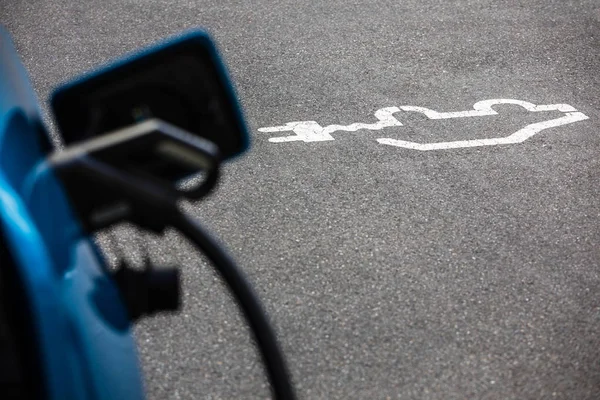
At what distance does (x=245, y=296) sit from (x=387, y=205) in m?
2.70

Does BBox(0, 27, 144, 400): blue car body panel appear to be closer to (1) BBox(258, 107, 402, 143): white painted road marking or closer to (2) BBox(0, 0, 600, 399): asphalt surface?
(2) BBox(0, 0, 600, 399): asphalt surface

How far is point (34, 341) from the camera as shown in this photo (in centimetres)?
163

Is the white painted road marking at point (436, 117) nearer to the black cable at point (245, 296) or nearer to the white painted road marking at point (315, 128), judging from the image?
the white painted road marking at point (315, 128)

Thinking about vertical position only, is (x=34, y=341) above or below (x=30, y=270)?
below

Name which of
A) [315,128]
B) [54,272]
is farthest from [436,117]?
[54,272]

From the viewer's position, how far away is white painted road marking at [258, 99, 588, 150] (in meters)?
5.25

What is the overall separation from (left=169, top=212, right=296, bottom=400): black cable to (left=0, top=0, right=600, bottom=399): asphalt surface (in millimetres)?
1273

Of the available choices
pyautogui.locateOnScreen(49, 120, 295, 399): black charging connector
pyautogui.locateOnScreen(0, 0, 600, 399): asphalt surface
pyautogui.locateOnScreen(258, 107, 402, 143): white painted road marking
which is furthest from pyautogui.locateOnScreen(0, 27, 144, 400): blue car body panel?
pyautogui.locateOnScreen(258, 107, 402, 143): white painted road marking

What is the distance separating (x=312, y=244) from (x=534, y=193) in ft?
4.23

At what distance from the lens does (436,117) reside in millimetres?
5562

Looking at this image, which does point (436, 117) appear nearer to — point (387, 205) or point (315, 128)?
point (315, 128)

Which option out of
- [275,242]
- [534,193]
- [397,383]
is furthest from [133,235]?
[534,193]

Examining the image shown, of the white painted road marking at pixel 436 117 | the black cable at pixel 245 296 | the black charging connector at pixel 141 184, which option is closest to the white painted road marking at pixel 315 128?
the white painted road marking at pixel 436 117

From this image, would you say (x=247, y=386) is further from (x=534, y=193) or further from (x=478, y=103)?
(x=478, y=103)
